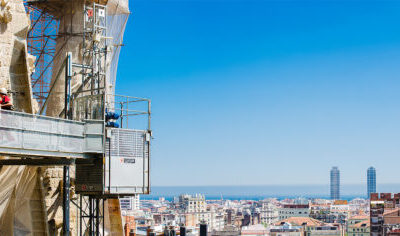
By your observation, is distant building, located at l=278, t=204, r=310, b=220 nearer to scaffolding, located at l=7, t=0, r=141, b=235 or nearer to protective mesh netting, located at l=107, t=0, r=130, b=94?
protective mesh netting, located at l=107, t=0, r=130, b=94

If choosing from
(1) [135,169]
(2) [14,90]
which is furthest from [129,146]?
(2) [14,90]

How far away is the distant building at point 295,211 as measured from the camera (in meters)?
139

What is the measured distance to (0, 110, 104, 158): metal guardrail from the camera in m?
10.8

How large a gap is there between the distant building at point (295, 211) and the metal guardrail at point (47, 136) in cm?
12825

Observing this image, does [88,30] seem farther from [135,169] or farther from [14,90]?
[135,169]

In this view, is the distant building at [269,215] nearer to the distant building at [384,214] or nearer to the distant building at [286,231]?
the distant building at [286,231]

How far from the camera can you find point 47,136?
11.6 meters

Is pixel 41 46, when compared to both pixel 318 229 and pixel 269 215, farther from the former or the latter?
pixel 269 215

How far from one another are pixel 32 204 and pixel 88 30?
252 inches

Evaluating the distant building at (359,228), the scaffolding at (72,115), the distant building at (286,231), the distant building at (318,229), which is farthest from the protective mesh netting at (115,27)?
the distant building at (318,229)

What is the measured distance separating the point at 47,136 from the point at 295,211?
132675 mm

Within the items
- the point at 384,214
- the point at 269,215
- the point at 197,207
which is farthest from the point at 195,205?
the point at 384,214

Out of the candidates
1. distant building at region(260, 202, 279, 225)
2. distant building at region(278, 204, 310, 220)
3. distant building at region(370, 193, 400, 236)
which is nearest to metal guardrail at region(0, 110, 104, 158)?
distant building at region(370, 193, 400, 236)

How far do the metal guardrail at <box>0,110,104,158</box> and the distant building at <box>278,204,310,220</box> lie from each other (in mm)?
128254
